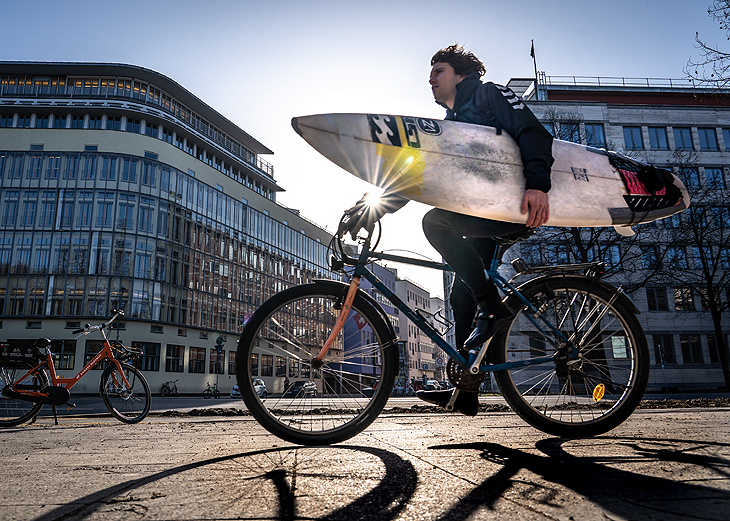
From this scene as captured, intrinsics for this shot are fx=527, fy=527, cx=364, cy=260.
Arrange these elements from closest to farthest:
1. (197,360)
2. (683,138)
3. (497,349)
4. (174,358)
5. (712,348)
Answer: (497,349)
(712,348)
(683,138)
(174,358)
(197,360)

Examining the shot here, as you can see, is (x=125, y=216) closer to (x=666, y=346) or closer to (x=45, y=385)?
(x=45, y=385)

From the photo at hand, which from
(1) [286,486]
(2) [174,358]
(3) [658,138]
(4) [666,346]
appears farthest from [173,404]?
(3) [658,138]

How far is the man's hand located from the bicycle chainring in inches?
31.3

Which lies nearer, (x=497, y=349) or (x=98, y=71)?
(x=497, y=349)

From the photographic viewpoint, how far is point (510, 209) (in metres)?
2.66

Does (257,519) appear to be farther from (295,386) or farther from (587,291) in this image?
(587,291)

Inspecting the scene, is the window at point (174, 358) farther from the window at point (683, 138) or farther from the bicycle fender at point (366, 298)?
the bicycle fender at point (366, 298)

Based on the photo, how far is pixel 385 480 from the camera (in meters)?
1.46

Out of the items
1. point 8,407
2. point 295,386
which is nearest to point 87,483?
point 295,386

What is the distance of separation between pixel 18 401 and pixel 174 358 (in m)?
42.6

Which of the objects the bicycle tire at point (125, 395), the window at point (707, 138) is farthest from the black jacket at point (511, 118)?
the window at point (707, 138)

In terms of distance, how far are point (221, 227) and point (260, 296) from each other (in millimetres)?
9310

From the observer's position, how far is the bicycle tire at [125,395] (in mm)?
6801

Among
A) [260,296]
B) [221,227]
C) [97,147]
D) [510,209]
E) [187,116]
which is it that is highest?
[187,116]
